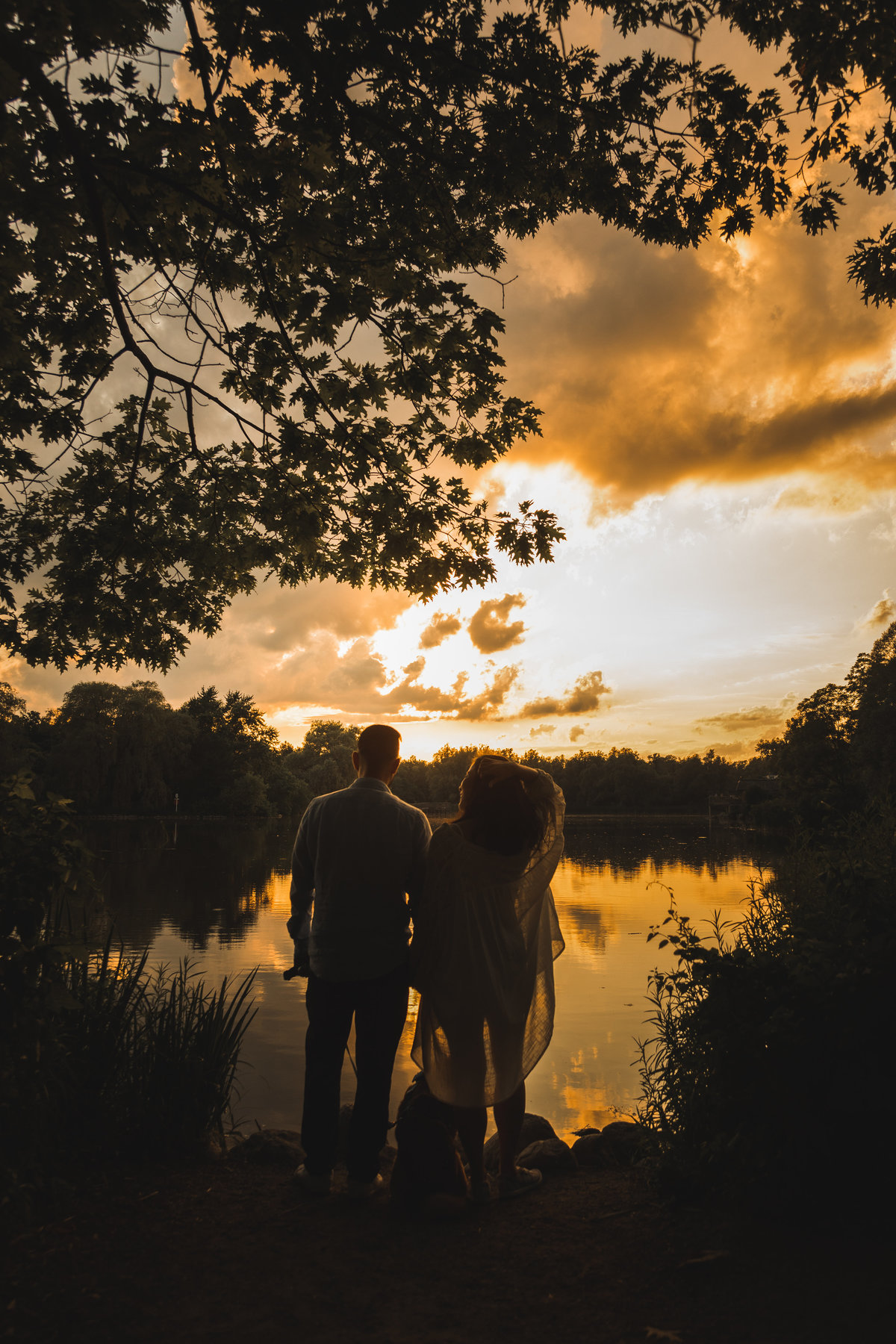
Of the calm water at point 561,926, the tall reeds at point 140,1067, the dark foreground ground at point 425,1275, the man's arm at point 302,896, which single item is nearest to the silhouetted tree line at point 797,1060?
the dark foreground ground at point 425,1275

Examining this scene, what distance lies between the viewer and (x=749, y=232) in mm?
4836

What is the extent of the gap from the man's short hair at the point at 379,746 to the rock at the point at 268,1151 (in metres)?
2.08

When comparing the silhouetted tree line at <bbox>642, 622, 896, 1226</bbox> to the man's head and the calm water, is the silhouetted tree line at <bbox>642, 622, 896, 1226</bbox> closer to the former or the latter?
the man's head

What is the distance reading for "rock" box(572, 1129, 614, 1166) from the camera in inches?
166

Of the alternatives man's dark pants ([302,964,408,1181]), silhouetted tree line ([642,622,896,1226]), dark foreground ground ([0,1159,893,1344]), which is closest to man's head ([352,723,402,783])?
man's dark pants ([302,964,408,1181])

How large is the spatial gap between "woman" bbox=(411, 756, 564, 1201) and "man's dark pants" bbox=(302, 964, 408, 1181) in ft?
0.61

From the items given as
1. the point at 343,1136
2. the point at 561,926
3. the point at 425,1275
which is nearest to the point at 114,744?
the point at 561,926

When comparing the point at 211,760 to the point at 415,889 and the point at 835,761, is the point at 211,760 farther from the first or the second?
the point at 415,889

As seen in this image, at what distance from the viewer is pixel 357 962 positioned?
3250mm

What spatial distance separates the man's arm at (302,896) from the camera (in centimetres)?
344

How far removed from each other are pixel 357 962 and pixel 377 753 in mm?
957

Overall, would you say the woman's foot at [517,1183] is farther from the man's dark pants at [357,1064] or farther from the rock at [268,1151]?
the rock at [268,1151]

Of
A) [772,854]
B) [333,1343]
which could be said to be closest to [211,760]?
[772,854]

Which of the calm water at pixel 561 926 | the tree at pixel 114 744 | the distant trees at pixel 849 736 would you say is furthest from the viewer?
the tree at pixel 114 744
